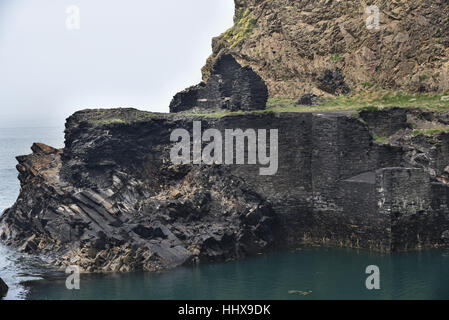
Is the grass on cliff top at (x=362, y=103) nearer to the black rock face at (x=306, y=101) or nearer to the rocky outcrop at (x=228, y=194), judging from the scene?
the black rock face at (x=306, y=101)

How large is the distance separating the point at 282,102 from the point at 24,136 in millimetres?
85986

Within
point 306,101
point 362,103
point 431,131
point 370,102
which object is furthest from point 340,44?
point 431,131

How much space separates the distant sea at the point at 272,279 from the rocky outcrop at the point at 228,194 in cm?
113

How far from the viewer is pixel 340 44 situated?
5853cm

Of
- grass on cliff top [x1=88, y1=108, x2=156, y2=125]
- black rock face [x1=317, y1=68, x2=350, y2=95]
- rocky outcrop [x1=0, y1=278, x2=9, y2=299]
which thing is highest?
black rock face [x1=317, y1=68, x2=350, y2=95]

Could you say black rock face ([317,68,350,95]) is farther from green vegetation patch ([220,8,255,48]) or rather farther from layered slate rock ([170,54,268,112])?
green vegetation patch ([220,8,255,48])

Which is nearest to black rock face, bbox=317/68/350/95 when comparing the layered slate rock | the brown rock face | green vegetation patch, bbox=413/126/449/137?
the brown rock face

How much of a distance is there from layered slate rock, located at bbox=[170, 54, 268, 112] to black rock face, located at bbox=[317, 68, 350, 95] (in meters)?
8.05

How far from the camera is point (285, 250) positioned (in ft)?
149

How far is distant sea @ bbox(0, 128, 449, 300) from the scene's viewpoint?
37844 millimetres

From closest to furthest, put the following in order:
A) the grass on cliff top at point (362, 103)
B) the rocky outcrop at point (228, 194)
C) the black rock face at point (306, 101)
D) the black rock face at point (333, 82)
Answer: the rocky outcrop at point (228, 194) → the grass on cliff top at point (362, 103) → the black rock face at point (306, 101) → the black rock face at point (333, 82)

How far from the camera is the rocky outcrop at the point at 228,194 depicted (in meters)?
42.8

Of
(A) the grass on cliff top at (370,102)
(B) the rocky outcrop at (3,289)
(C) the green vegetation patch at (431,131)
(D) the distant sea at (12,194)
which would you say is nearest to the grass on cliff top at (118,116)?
(A) the grass on cliff top at (370,102)

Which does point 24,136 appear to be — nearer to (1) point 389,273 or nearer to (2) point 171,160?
(2) point 171,160
